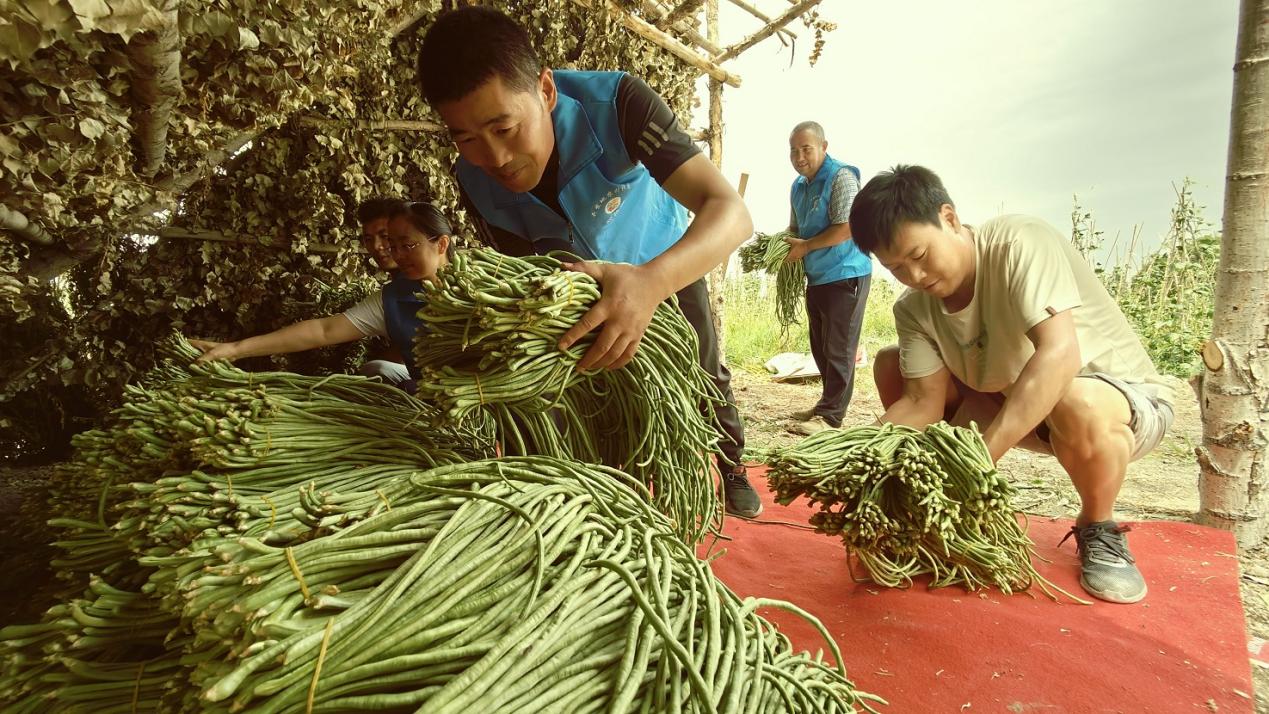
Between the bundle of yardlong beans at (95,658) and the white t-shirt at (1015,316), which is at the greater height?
the white t-shirt at (1015,316)

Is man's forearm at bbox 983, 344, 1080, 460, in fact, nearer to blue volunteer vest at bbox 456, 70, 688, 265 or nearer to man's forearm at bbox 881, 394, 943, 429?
man's forearm at bbox 881, 394, 943, 429

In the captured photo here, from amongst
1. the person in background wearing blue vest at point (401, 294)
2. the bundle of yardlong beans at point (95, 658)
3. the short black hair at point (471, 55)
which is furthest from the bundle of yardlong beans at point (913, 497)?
the person in background wearing blue vest at point (401, 294)

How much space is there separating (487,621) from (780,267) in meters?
4.50

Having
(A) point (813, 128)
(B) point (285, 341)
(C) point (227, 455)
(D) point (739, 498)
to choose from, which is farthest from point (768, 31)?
(C) point (227, 455)

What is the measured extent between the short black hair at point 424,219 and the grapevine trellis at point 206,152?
61 centimetres

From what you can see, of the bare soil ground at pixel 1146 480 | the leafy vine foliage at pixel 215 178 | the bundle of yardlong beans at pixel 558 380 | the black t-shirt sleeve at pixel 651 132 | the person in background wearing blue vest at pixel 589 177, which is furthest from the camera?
the bare soil ground at pixel 1146 480

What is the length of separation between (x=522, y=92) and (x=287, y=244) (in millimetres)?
2993

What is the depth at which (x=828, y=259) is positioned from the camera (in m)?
4.45

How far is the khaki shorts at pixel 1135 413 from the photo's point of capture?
2027 mm

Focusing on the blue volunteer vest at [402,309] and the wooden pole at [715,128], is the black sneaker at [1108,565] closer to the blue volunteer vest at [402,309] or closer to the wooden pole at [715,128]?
the blue volunteer vest at [402,309]

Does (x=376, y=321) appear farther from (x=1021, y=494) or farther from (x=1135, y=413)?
(x=1021, y=494)

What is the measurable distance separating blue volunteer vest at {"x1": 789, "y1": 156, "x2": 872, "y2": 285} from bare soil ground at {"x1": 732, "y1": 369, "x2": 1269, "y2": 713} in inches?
48.1

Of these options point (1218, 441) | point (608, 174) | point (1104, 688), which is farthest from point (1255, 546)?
point (608, 174)

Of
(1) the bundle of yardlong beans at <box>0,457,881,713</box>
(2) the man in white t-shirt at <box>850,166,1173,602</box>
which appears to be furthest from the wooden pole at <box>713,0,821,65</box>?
(1) the bundle of yardlong beans at <box>0,457,881,713</box>
